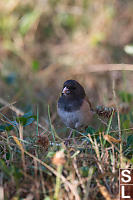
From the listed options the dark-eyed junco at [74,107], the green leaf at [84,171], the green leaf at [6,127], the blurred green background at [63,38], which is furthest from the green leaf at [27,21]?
the green leaf at [84,171]

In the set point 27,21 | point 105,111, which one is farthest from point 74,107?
point 27,21

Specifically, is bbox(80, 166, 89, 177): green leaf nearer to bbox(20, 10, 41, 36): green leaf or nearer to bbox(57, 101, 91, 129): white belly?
bbox(57, 101, 91, 129): white belly

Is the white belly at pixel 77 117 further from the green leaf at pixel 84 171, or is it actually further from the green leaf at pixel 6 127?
the green leaf at pixel 84 171

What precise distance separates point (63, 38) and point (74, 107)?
338 centimetres

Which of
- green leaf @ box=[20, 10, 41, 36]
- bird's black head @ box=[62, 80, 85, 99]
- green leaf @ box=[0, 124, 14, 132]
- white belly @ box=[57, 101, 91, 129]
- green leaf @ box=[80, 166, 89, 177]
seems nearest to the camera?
green leaf @ box=[80, 166, 89, 177]

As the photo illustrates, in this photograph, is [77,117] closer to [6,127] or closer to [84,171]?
[6,127]

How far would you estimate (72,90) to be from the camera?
2.91m

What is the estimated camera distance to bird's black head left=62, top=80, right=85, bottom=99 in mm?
2854

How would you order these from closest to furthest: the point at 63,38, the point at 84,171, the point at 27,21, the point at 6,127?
the point at 84,171 < the point at 6,127 < the point at 27,21 < the point at 63,38

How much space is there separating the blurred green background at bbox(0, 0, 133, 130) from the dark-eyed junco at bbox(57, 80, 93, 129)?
7.07ft

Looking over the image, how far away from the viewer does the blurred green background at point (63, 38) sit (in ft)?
17.7

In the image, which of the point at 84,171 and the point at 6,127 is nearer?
the point at 84,171

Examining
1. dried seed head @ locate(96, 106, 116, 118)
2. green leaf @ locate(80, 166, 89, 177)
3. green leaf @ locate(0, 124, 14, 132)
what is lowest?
green leaf @ locate(80, 166, 89, 177)

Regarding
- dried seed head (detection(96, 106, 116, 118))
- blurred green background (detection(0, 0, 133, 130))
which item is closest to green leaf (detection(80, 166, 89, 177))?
dried seed head (detection(96, 106, 116, 118))
